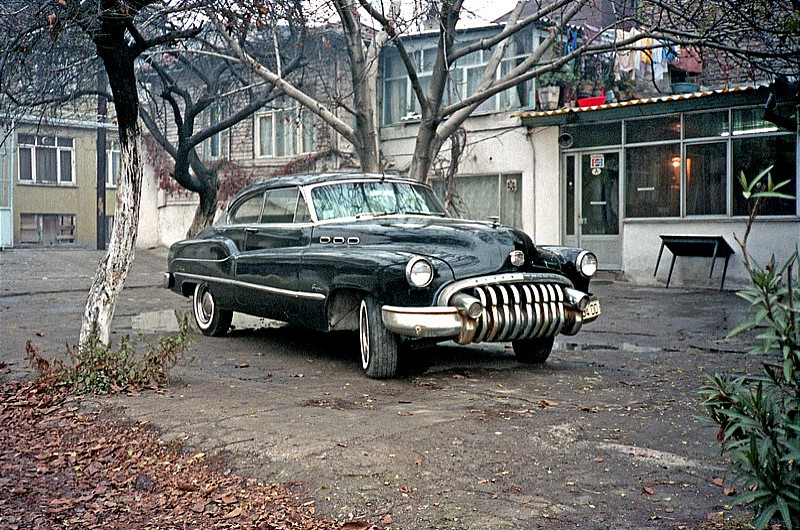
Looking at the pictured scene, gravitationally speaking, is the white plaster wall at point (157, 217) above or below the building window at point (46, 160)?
below

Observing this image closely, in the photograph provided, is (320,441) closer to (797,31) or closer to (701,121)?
(797,31)

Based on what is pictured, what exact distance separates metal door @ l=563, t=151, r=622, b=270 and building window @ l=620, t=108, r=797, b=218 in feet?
1.39

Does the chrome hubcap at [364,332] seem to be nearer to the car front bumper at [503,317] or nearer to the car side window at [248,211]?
the car front bumper at [503,317]

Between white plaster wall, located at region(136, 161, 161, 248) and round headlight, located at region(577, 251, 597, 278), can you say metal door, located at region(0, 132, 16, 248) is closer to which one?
white plaster wall, located at region(136, 161, 161, 248)

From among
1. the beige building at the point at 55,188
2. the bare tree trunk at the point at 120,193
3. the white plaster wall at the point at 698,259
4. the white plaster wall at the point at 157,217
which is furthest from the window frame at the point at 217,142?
the bare tree trunk at the point at 120,193

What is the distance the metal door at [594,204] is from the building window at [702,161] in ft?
1.39

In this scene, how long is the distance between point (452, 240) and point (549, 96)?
11.6 meters

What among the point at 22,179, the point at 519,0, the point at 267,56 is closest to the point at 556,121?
the point at 519,0

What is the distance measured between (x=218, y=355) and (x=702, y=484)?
5.42 metres

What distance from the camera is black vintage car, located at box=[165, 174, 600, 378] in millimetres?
6836

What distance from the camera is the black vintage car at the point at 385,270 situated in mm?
6836

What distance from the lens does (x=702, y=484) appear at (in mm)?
4438

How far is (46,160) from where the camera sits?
33562 mm

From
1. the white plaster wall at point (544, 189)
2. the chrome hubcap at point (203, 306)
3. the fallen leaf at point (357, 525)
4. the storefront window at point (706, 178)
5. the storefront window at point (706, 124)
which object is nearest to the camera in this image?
the fallen leaf at point (357, 525)
